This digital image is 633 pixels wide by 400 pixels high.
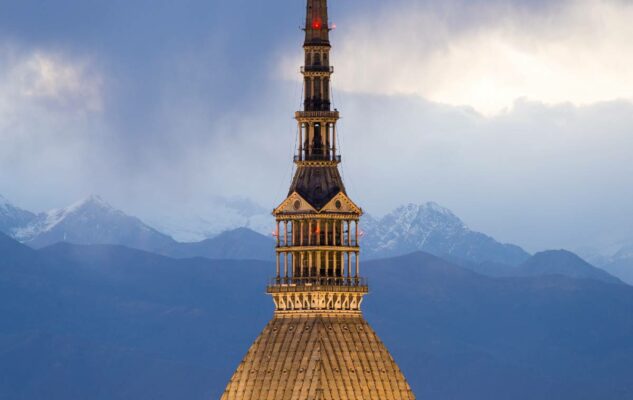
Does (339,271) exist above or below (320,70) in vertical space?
below

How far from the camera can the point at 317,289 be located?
182625 millimetres

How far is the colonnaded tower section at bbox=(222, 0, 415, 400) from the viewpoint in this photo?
181 metres

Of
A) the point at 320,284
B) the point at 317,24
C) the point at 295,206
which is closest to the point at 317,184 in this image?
the point at 295,206

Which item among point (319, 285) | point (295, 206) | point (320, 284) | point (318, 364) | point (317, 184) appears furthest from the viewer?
point (317, 184)

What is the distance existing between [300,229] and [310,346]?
7556 mm

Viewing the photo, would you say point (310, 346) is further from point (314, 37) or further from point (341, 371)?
point (314, 37)

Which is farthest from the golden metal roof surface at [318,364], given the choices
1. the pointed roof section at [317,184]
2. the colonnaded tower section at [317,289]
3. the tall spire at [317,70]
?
the tall spire at [317,70]

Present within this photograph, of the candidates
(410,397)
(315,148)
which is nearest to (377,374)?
(410,397)

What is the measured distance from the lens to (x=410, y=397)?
18262 cm

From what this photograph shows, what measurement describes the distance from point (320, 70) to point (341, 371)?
18532mm

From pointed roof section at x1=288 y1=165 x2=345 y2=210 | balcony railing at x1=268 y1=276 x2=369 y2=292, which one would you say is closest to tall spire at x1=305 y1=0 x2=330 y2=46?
pointed roof section at x1=288 y1=165 x2=345 y2=210

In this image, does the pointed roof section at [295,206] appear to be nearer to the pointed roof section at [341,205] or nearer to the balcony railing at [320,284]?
the pointed roof section at [341,205]

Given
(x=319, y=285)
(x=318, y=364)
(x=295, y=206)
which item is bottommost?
(x=318, y=364)

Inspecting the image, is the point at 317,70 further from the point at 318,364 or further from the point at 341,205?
the point at 318,364
